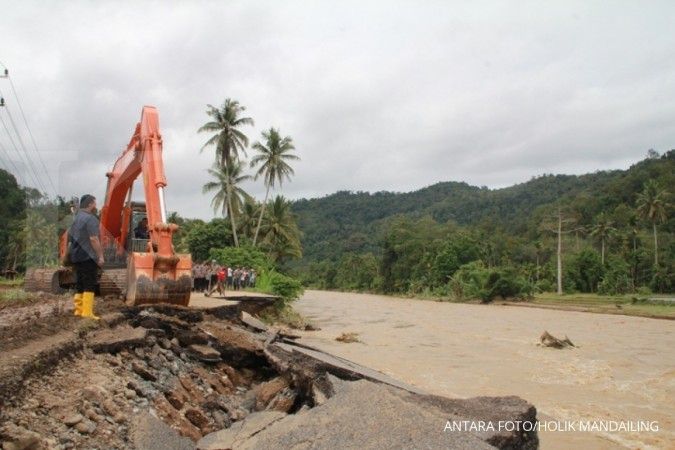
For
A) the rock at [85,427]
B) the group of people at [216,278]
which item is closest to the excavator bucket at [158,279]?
the rock at [85,427]

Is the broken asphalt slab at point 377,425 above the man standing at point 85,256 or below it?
below

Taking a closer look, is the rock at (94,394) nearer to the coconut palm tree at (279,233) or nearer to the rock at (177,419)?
the rock at (177,419)

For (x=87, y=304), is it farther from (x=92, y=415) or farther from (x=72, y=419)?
(x=72, y=419)

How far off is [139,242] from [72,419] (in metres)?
8.39

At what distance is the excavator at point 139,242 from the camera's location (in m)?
7.89

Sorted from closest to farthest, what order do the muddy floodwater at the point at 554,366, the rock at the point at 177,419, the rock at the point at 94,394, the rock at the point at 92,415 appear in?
the rock at the point at 92,415 → the rock at the point at 94,394 → the rock at the point at 177,419 → the muddy floodwater at the point at 554,366

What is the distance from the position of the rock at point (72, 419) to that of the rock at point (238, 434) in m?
0.77

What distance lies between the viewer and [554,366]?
12969 millimetres

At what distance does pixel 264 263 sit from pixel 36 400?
2807 cm

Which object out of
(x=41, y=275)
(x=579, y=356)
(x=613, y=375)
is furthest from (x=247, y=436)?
(x=579, y=356)

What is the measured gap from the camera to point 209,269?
64.6 ft

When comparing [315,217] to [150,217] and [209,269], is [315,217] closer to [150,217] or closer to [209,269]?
[209,269]

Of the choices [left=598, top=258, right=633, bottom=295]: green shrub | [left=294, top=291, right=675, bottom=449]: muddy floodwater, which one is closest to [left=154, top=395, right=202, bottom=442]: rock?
[left=294, top=291, right=675, bottom=449]: muddy floodwater

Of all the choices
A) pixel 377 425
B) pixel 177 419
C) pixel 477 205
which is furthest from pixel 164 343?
pixel 477 205
